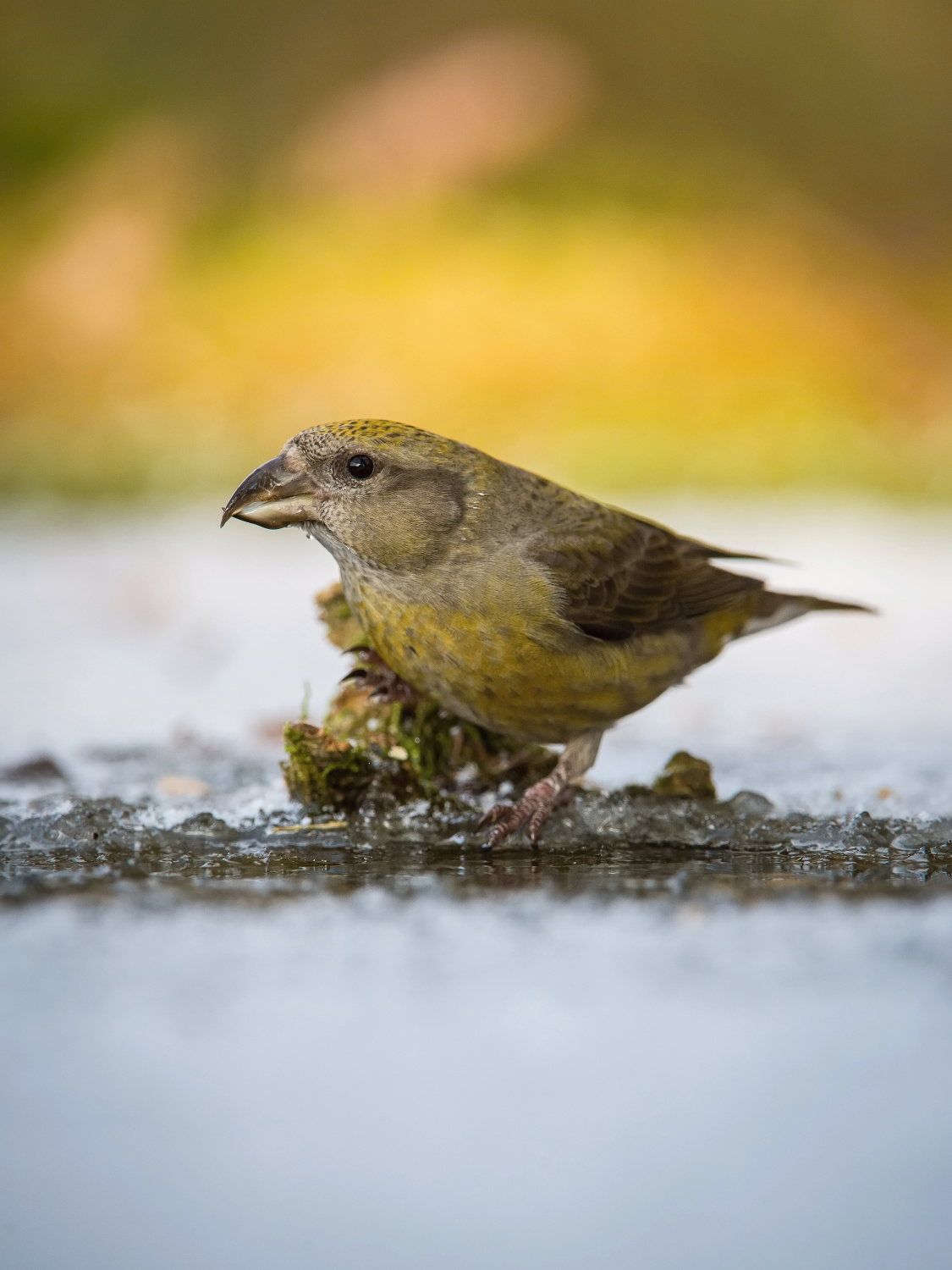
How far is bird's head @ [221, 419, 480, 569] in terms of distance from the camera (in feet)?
8.30

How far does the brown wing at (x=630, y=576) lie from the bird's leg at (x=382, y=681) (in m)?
0.39

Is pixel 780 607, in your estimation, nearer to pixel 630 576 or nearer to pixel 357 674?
pixel 630 576

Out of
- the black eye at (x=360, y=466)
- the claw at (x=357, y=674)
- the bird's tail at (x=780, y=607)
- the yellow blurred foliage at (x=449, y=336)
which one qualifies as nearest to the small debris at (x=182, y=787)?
the claw at (x=357, y=674)

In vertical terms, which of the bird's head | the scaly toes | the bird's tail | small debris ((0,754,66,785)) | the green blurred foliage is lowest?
the scaly toes

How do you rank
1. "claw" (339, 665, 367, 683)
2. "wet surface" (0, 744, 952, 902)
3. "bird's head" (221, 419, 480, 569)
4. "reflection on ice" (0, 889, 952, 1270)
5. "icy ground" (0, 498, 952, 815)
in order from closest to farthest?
1. "reflection on ice" (0, 889, 952, 1270)
2. "wet surface" (0, 744, 952, 902)
3. "bird's head" (221, 419, 480, 569)
4. "claw" (339, 665, 367, 683)
5. "icy ground" (0, 498, 952, 815)

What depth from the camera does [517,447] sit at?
8.30 m

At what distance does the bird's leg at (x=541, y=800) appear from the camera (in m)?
2.59

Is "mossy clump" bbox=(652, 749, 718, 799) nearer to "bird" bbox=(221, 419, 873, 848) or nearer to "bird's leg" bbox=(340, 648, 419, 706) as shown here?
"bird" bbox=(221, 419, 873, 848)

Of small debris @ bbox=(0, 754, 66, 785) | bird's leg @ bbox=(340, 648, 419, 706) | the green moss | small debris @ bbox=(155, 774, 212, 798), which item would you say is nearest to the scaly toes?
the green moss

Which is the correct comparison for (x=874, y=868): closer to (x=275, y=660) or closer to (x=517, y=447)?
(x=275, y=660)

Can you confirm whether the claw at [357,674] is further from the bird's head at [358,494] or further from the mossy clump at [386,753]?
the bird's head at [358,494]

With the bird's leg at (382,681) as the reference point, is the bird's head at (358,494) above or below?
above

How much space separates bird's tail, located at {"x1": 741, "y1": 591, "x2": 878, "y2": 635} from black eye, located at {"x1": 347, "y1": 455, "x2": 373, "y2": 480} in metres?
1.17

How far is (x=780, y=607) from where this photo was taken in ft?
10.9
